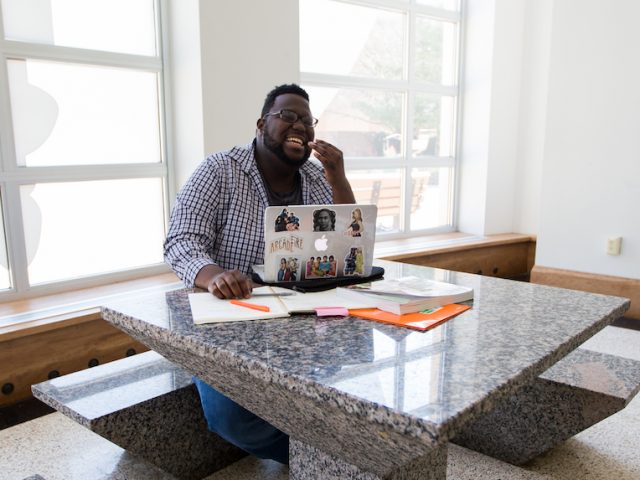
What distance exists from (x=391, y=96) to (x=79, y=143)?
2.24 meters

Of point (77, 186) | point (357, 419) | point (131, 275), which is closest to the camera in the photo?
point (357, 419)

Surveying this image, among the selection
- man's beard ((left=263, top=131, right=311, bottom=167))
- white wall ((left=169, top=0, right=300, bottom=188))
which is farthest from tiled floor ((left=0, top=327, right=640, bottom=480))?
white wall ((left=169, top=0, right=300, bottom=188))

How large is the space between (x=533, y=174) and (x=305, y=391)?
397 centimetres

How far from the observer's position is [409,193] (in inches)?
168

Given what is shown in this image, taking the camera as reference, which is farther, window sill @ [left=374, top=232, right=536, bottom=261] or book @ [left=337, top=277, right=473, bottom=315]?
window sill @ [left=374, top=232, right=536, bottom=261]

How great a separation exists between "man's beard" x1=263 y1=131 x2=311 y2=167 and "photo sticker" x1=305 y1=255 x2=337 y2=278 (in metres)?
0.51

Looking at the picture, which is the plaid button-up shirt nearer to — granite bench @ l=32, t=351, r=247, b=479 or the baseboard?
granite bench @ l=32, t=351, r=247, b=479

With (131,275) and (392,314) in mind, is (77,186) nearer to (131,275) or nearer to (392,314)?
(131,275)

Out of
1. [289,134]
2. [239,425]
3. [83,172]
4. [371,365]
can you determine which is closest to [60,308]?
[83,172]

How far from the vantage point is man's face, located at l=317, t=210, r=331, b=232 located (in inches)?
49.0

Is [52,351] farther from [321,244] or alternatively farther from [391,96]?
[391,96]

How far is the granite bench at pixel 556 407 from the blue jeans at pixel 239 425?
1.94 feet

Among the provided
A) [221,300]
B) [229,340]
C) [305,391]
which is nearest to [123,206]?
[221,300]

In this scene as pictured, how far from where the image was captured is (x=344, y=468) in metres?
1.09
